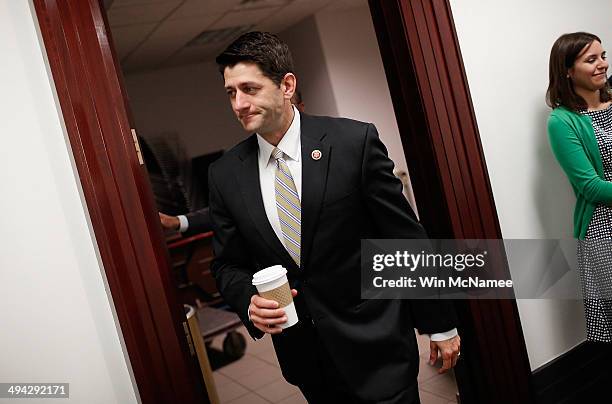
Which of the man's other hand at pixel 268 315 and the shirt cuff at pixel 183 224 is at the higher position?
the shirt cuff at pixel 183 224

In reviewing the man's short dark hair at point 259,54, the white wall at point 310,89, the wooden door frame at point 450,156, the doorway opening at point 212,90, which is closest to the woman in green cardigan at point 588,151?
the wooden door frame at point 450,156

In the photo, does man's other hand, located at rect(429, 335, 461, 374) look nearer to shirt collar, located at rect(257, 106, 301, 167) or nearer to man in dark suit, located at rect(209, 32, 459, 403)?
man in dark suit, located at rect(209, 32, 459, 403)

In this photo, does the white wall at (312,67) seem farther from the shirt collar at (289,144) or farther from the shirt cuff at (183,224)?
the shirt collar at (289,144)

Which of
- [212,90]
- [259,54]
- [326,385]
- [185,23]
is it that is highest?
[185,23]

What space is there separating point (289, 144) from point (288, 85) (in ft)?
0.59

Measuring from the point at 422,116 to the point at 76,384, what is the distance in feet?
5.16

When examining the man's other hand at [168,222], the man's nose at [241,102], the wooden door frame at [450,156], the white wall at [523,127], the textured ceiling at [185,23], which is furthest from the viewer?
the textured ceiling at [185,23]

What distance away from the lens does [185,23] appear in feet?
15.5

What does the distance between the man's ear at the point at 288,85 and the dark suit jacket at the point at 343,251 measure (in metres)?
0.09

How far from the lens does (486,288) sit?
2.11 m

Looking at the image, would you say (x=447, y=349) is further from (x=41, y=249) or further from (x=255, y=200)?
(x=41, y=249)

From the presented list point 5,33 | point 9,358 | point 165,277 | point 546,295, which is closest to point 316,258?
point 165,277

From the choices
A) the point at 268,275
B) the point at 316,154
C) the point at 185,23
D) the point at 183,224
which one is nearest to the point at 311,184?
the point at 316,154

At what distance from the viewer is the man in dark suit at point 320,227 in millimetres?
1410
